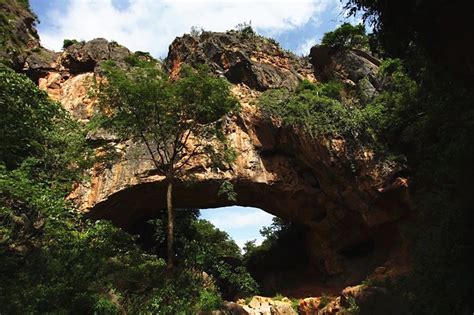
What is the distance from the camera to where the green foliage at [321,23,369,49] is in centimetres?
2191

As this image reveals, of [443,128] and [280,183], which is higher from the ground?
[280,183]

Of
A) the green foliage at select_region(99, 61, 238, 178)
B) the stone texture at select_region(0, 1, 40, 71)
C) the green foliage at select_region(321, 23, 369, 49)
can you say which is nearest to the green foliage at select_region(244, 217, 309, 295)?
the green foliage at select_region(321, 23, 369, 49)

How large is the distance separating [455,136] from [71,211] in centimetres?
894

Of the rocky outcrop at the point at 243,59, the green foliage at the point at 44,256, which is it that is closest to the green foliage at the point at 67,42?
the rocky outcrop at the point at 243,59

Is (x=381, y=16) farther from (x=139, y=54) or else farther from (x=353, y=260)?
(x=139, y=54)

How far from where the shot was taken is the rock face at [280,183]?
1584 centimetres

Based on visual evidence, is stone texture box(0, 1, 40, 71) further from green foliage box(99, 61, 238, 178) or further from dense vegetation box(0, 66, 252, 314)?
dense vegetation box(0, 66, 252, 314)

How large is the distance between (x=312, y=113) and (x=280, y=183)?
10.8 feet

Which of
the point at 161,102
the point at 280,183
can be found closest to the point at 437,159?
the point at 280,183

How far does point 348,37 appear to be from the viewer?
72.8 feet

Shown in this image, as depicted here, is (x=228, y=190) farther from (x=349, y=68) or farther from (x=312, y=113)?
(x=349, y=68)

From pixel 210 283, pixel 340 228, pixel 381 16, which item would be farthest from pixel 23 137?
pixel 340 228

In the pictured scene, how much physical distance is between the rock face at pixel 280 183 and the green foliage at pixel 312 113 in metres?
0.39

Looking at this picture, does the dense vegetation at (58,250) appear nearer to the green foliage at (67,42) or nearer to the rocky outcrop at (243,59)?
the rocky outcrop at (243,59)
